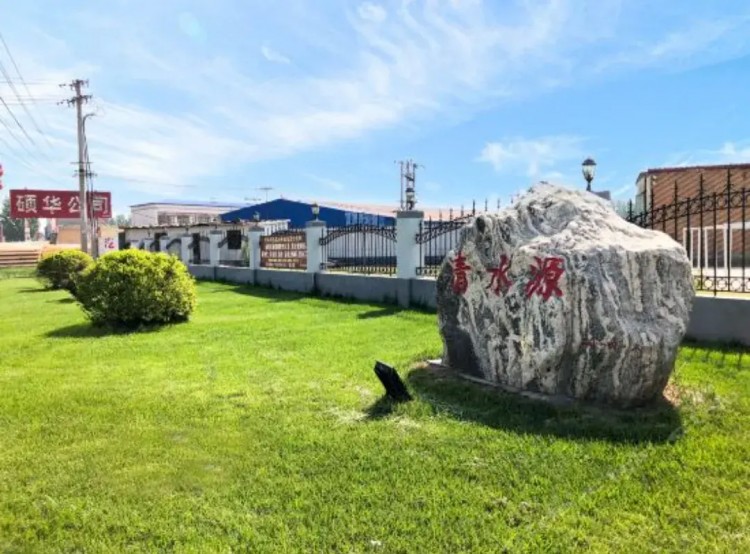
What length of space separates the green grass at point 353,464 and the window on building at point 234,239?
14.7 meters

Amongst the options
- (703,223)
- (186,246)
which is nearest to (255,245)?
(186,246)

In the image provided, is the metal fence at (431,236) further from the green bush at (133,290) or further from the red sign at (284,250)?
the red sign at (284,250)

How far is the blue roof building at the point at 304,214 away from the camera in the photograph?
1095 inches

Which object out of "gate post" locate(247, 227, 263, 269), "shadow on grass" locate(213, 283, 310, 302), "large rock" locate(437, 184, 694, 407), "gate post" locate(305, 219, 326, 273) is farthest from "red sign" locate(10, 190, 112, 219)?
"large rock" locate(437, 184, 694, 407)

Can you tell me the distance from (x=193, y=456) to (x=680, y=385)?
3.78 m

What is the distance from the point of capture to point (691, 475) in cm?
324

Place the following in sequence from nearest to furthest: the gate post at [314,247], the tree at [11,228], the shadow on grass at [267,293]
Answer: the shadow on grass at [267,293], the gate post at [314,247], the tree at [11,228]

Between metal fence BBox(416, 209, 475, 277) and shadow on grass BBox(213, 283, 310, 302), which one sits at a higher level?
metal fence BBox(416, 209, 475, 277)

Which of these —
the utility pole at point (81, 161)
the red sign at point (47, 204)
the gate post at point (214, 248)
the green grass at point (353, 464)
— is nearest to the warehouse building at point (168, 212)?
the red sign at point (47, 204)

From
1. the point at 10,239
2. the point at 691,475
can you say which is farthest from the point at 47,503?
the point at 10,239

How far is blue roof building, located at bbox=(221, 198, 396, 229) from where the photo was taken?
2781 centimetres

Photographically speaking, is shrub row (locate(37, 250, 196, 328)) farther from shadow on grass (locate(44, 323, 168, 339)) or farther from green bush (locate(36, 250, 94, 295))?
green bush (locate(36, 250, 94, 295))

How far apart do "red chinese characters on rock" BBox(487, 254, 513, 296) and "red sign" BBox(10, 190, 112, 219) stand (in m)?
35.7

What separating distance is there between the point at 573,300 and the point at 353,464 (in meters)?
2.00
